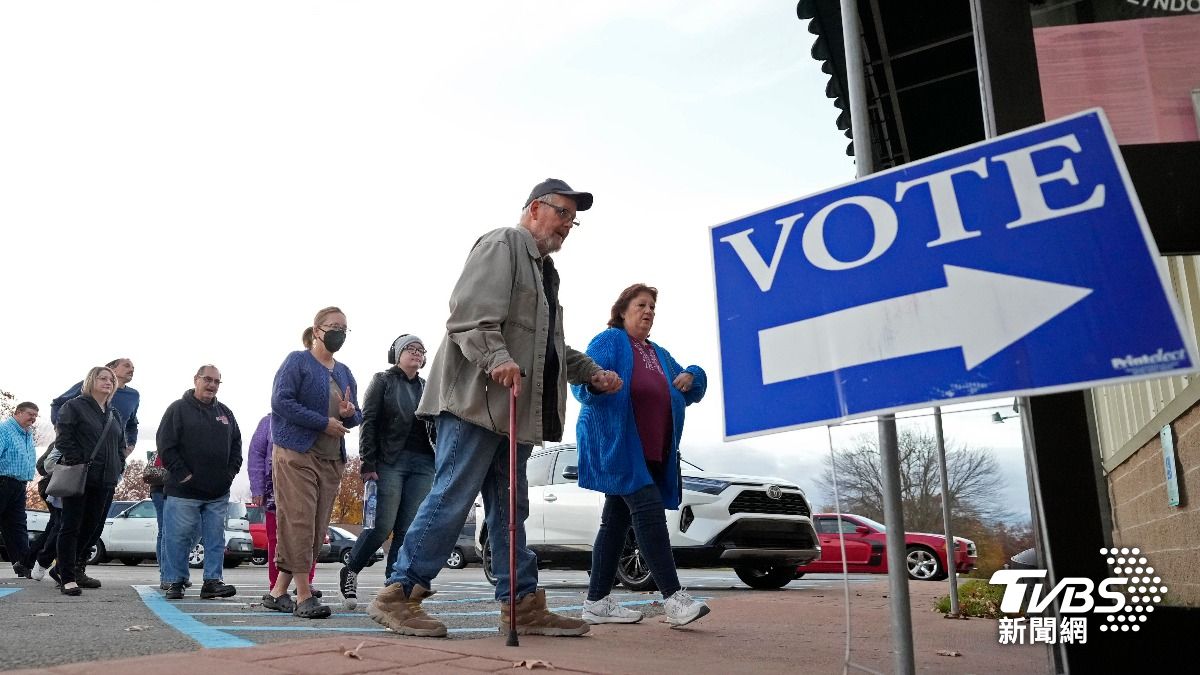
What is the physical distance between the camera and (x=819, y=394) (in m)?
2.45

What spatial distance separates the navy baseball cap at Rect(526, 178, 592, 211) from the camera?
404cm

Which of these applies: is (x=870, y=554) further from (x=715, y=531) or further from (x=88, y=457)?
(x=88, y=457)

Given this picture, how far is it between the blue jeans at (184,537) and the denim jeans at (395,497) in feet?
4.12

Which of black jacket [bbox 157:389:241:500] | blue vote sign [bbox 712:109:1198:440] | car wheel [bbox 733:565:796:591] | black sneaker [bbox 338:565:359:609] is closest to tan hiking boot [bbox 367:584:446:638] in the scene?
blue vote sign [bbox 712:109:1198:440]

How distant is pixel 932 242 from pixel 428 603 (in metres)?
4.90

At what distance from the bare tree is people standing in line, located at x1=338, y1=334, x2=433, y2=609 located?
3.67 m

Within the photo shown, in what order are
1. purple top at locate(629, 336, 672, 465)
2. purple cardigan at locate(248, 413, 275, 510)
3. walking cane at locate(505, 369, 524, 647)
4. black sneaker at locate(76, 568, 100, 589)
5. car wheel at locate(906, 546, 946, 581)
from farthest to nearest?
1. car wheel at locate(906, 546, 946, 581)
2. black sneaker at locate(76, 568, 100, 589)
3. purple cardigan at locate(248, 413, 275, 510)
4. purple top at locate(629, 336, 672, 465)
5. walking cane at locate(505, 369, 524, 647)

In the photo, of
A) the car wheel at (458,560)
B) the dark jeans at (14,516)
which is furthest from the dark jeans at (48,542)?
the car wheel at (458,560)

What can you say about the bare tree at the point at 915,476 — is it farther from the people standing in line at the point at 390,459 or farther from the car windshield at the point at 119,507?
the car windshield at the point at 119,507

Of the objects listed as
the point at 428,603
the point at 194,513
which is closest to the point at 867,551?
the point at 428,603

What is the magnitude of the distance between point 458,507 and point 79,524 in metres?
4.64

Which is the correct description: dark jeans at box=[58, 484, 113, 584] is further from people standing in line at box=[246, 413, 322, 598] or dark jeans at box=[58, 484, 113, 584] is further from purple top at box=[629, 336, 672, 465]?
purple top at box=[629, 336, 672, 465]

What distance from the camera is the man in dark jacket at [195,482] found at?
650cm

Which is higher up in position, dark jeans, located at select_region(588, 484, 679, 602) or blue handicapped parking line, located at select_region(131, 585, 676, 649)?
dark jeans, located at select_region(588, 484, 679, 602)
